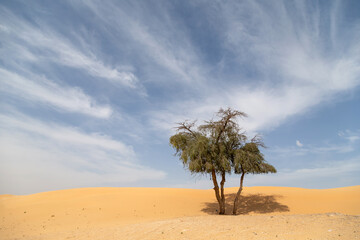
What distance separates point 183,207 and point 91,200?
990 centimetres

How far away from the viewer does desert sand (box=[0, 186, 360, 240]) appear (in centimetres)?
985

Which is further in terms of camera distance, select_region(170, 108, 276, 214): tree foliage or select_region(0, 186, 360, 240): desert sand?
select_region(170, 108, 276, 214): tree foliage

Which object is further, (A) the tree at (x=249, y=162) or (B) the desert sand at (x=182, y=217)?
(A) the tree at (x=249, y=162)

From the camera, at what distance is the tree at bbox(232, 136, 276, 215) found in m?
19.0

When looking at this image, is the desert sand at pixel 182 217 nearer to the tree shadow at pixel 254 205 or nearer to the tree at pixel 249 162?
the tree shadow at pixel 254 205

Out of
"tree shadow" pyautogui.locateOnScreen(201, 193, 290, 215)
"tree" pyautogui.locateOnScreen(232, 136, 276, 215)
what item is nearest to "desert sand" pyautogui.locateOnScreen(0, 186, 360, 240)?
"tree shadow" pyautogui.locateOnScreen(201, 193, 290, 215)

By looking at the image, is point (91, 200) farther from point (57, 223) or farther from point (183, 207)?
point (183, 207)

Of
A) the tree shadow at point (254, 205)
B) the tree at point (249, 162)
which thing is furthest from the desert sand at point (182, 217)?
the tree at point (249, 162)

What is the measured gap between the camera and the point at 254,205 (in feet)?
73.4

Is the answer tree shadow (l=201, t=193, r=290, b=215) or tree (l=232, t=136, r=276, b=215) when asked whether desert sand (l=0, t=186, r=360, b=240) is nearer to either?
tree shadow (l=201, t=193, r=290, b=215)

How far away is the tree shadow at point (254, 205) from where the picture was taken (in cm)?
2086

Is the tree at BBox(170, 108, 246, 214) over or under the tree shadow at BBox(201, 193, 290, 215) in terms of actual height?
over

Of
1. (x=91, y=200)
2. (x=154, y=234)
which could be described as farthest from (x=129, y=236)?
(x=91, y=200)

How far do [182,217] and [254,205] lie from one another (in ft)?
30.8
